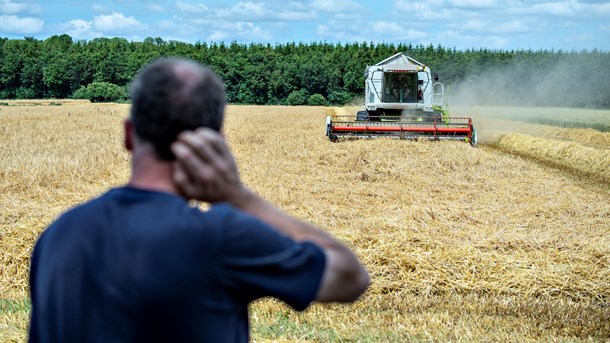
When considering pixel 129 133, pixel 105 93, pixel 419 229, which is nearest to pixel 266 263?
pixel 129 133

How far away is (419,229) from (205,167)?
308 inches

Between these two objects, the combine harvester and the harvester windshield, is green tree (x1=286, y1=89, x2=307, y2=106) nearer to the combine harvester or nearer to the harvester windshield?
the combine harvester

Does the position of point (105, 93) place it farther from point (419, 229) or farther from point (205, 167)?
point (205, 167)

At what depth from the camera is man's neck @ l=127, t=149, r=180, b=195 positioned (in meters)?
1.85

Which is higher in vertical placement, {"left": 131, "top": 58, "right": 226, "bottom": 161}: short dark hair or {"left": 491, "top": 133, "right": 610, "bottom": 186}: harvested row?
{"left": 131, "top": 58, "right": 226, "bottom": 161}: short dark hair

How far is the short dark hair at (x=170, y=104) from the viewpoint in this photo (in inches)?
71.6

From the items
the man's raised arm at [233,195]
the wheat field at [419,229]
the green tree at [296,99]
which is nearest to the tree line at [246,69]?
the green tree at [296,99]

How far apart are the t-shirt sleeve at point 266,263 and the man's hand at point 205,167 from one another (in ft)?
0.33

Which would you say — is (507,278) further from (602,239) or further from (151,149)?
(151,149)

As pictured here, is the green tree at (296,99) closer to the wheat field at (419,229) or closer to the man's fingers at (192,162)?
the wheat field at (419,229)

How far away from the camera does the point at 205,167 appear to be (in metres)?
1.81

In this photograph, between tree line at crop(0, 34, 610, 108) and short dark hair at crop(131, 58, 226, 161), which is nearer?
short dark hair at crop(131, 58, 226, 161)

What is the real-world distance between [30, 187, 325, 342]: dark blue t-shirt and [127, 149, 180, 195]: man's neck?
0.03 m

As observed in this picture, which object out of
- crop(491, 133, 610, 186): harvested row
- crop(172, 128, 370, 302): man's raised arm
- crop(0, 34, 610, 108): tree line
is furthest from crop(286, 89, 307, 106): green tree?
crop(172, 128, 370, 302): man's raised arm
